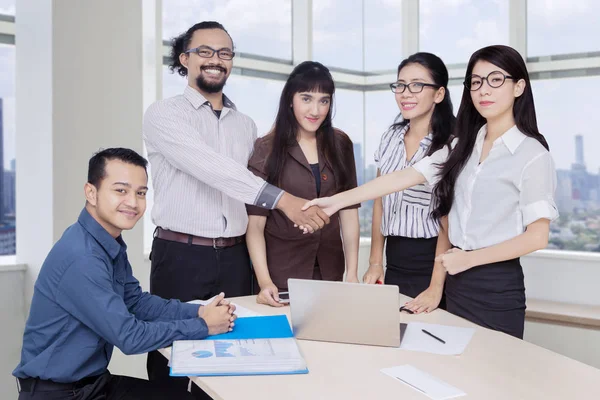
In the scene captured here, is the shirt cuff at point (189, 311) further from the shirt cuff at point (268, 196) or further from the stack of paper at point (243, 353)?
the shirt cuff at point (268, 196)

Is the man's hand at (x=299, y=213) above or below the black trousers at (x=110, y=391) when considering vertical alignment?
above

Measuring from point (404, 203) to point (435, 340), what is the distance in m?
0.81

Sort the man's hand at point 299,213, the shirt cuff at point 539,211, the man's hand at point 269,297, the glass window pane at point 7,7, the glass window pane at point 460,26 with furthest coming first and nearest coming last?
1. the glass window pane at point 460,26
2. the glass window pane at point 7,7
3. the man's hand at point 299,213
4. the man's hand at point 269,297
5. the shirt cuff at point 539,211

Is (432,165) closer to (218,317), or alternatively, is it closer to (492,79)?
(492,79)

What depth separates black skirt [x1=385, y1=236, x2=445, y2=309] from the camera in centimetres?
233

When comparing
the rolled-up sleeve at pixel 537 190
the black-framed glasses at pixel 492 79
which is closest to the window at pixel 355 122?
the black-framed glasses at pixel 492 79

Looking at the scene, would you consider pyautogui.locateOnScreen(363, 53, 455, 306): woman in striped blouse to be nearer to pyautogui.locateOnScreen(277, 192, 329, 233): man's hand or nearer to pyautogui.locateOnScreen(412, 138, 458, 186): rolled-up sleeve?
pyautogui.locateOnScreen(412, 138, 458, 186): rolled-up sleeve

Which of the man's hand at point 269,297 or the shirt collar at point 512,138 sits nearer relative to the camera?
the shirt collar at point 512,138

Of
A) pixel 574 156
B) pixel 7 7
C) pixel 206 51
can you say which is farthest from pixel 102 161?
pixel 574 156

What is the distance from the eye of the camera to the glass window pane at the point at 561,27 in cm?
396

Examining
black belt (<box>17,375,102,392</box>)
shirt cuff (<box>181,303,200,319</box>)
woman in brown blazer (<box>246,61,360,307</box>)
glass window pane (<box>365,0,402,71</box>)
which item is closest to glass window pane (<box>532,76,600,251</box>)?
glass window pane (<box>365,0,402,71</box>)

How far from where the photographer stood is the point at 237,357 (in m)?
1.56

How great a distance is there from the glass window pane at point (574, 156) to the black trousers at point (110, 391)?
311cm

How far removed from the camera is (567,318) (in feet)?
11.6
